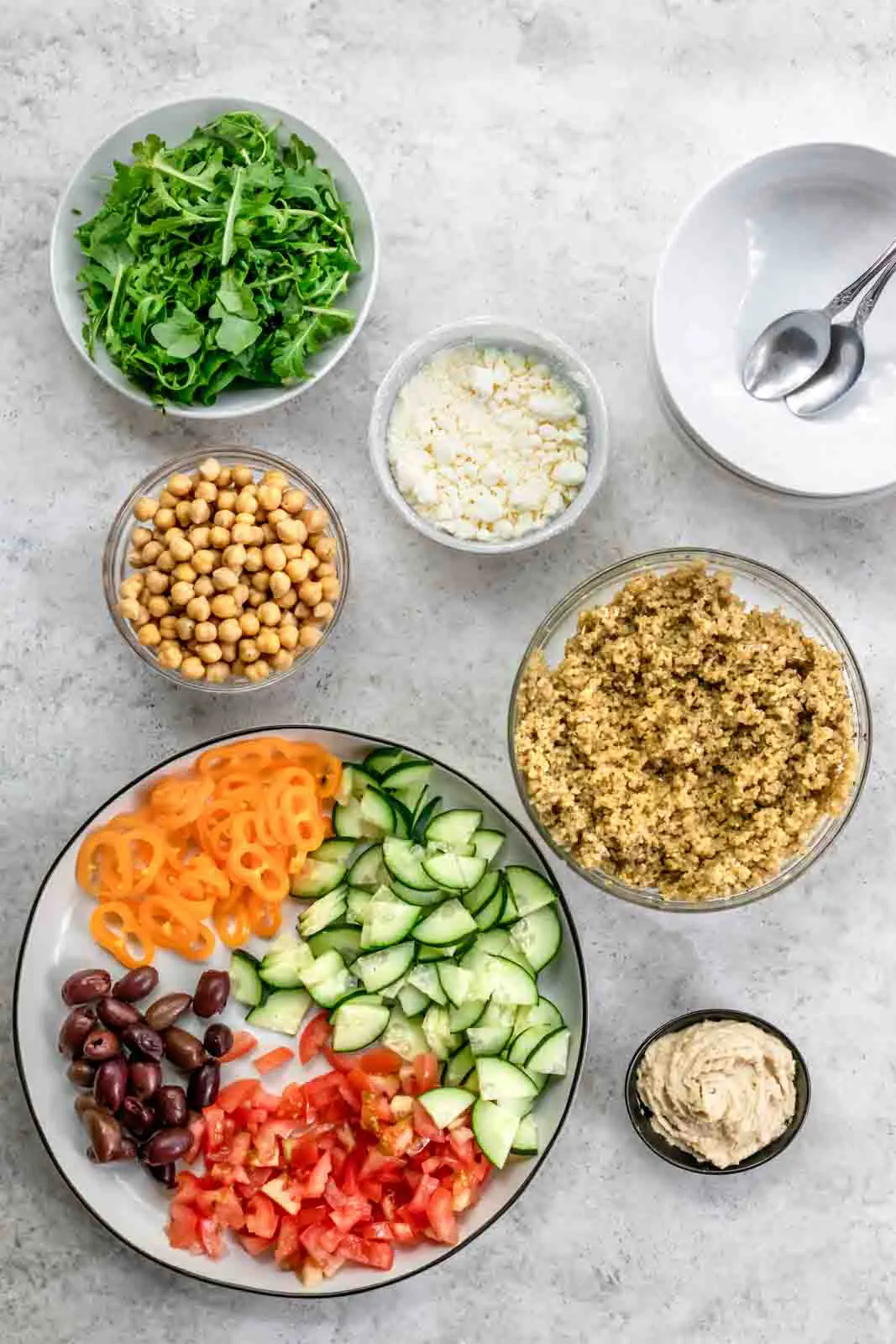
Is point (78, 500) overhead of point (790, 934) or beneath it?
overhead

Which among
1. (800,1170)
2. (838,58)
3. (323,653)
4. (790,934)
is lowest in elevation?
(800,1170)

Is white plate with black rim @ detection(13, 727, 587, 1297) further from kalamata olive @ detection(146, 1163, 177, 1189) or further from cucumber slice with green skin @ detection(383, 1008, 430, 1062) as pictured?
cucumber slice with green skin @ detection(383, 1008, 430, 1062)

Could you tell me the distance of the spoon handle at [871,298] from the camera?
2.54 metres

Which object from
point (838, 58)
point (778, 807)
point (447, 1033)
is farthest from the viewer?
point (838, 58)

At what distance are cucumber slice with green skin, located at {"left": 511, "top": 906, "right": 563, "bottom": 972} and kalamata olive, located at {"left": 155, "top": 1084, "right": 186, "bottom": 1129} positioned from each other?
0.77 m

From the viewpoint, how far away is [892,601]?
285 cm

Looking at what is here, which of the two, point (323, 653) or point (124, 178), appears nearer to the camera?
point (124, 178)

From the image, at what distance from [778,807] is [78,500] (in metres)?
1.70

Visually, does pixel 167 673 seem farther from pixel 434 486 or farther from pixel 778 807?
pixel 778 807

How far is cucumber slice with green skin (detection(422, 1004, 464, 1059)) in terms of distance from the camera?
2640mm

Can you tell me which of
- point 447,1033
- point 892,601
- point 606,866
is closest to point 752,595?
point 892,601

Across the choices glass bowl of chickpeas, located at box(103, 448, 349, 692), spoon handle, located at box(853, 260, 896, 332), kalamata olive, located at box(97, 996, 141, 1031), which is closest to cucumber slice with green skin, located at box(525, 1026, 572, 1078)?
kalamata olive, located at box(97, 996, 141, 1031)

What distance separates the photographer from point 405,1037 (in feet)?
8.73

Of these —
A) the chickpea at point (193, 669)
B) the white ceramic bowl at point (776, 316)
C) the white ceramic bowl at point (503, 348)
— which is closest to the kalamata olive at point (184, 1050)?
the chickpea at point (193, 669)
